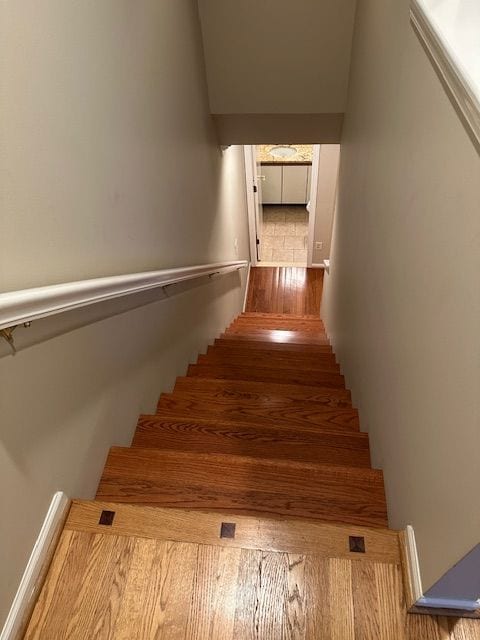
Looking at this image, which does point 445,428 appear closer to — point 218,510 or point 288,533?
point 288,533

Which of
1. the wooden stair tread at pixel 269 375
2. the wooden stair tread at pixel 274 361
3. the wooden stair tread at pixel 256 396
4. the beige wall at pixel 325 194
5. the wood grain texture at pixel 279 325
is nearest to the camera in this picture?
the wooden stair tread at pixel 256 396

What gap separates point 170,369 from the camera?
2262mm

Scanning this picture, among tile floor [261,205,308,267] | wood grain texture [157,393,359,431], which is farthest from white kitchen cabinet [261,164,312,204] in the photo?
wood grain texture [157,393,359,431]

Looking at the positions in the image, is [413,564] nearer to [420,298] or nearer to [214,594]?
[214,594]

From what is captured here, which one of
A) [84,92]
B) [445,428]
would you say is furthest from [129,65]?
Result: [445,428]

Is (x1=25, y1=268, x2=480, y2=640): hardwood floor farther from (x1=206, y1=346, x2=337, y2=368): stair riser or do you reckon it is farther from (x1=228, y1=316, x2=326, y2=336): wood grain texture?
(x1=228, y1=316, x2=326, y2=336): wood grain texture

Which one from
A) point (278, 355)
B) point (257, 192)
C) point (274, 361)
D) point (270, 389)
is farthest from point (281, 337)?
point (257, 192)

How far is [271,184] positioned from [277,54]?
4.17m

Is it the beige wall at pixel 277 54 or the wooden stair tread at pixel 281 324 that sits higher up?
the beige wall at pixel 277 54

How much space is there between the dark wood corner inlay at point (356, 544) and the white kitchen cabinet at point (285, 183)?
613 cm

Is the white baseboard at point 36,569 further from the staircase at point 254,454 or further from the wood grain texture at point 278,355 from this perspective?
the wood grain texture at point 278,355

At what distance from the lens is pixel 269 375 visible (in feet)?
8.41

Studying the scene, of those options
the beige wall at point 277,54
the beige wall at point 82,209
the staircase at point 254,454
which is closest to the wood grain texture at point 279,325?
the staircase at point 254,454

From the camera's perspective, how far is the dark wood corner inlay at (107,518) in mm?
1147
